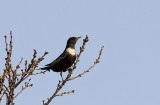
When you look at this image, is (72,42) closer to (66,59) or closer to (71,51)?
(71,51)

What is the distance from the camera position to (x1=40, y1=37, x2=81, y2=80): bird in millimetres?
8078

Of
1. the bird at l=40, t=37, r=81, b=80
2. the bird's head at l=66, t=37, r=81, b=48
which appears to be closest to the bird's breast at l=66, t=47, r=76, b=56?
the bird at l=40, t=37, r=81, b=80

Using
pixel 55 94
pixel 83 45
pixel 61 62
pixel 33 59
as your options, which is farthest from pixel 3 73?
pixel 61 62

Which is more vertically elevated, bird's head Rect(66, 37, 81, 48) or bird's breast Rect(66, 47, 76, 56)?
bird's head Rect(66, 37, 81, 48)

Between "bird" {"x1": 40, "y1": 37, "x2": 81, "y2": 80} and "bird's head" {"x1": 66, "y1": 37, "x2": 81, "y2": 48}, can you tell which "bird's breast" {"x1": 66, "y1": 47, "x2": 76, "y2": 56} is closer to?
"bird" {"x1": 40, "y1": 37, "x2": 81, "y2": 80}

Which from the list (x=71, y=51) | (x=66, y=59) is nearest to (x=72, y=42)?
(x=71, y=51)

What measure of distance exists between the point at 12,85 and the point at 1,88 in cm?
24

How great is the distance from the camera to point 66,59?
26.5ft

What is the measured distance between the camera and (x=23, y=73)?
522 centimetres

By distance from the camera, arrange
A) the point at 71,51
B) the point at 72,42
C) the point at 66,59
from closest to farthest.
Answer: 1. the point at 66,59
2. the point at 71,51
3. the point at 72,42

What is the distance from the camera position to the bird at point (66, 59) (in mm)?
8078

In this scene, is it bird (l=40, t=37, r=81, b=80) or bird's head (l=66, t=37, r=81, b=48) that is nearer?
bird (l=40, t=37, r=81, b=80)

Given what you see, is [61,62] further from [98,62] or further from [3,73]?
[3,73]

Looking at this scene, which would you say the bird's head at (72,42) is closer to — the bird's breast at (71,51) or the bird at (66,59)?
the bird at (66,59)
